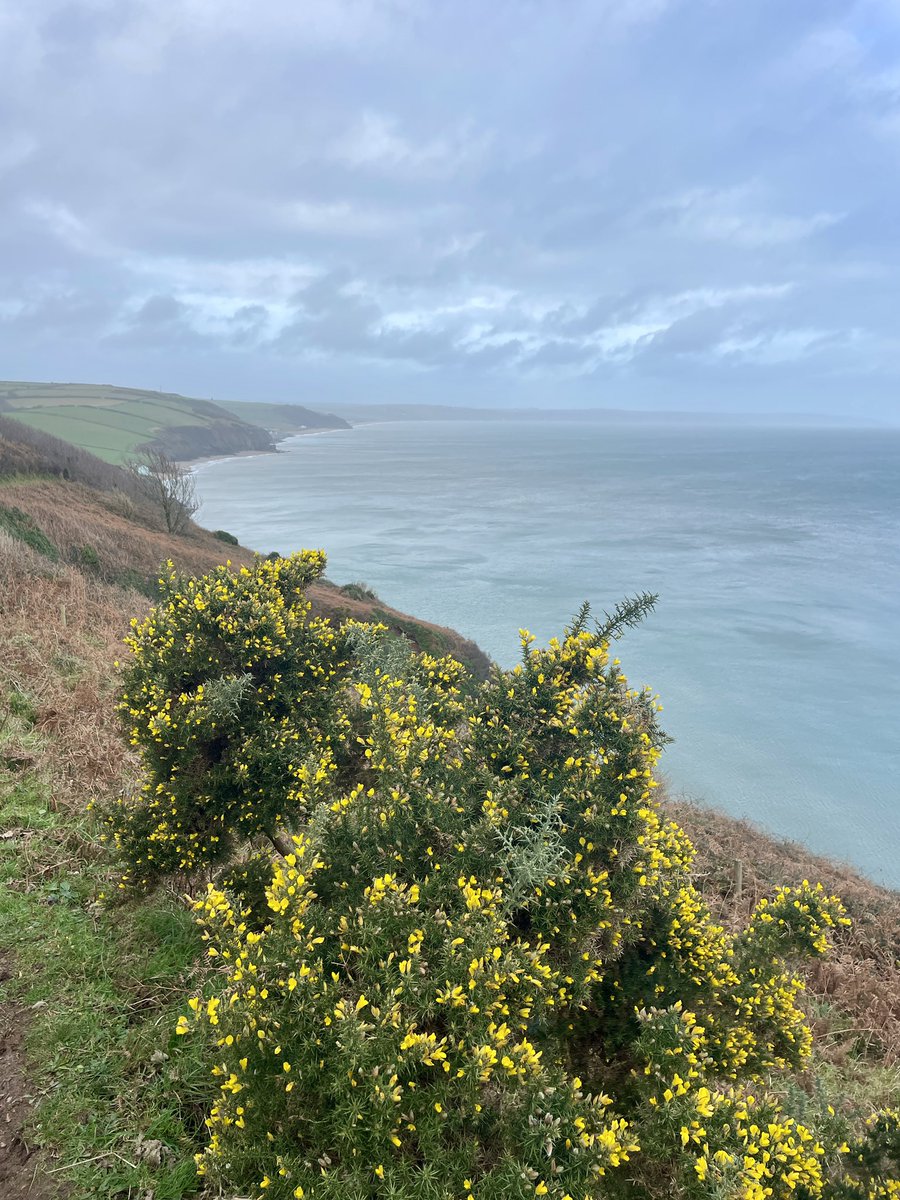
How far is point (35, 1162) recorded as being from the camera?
471 cm

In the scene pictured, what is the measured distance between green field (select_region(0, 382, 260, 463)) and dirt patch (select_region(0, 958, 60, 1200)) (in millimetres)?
112522

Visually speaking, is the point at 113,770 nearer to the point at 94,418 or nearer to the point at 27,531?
the point at 27,531

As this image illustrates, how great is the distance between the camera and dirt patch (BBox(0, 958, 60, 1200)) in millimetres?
4559

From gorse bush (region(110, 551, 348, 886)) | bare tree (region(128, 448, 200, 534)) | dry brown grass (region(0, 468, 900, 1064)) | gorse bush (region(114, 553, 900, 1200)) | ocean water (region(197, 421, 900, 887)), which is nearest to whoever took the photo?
gorse bush (region(114, 553, 900, 1200))

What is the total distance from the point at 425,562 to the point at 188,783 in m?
68.8

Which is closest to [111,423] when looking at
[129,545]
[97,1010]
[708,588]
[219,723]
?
[129,545]

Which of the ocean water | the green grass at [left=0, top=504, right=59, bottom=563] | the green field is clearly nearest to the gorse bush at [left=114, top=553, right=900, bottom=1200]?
the ocean water

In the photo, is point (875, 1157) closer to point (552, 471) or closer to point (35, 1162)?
point (35, 1162)

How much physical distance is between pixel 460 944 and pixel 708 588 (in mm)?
70719

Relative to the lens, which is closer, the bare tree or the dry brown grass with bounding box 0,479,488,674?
the dry brown grass with bounding box 0,479,488,674

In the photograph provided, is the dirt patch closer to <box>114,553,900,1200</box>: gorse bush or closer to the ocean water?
<box>114,553,900,1200</box>: gorse bush

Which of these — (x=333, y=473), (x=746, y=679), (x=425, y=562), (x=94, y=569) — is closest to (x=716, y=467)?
(x=333, y=473)

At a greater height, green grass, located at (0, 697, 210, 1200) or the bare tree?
the bare tree

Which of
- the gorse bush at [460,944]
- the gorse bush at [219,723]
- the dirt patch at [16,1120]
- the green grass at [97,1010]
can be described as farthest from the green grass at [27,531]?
the dirt patch at [16,1120]
